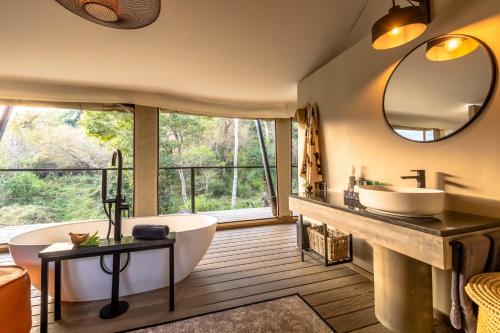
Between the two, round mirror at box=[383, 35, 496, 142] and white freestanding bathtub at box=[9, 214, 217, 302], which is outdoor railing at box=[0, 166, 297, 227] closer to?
white freestanding bathtub at box=[9, 214, 217, 302]

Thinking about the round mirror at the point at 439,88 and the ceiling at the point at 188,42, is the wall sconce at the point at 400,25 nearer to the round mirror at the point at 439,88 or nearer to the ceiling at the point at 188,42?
the round mirror at the point at 439,88

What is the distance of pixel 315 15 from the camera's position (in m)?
2.16

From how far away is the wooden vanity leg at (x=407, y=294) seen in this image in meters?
1.51

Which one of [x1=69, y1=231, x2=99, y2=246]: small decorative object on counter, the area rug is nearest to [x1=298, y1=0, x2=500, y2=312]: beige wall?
the area rug

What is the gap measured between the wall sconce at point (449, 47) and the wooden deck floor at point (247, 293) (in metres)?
1.87

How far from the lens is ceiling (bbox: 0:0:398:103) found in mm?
2020

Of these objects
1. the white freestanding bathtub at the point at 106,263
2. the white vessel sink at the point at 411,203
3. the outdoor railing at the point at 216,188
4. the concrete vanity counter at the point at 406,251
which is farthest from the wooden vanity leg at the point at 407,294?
the outdoor railing at the point at 216,188

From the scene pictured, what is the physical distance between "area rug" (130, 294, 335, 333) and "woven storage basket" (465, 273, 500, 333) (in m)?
0.86

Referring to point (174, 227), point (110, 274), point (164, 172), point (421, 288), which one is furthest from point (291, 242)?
point (164, 172)

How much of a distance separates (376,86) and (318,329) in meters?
1.98

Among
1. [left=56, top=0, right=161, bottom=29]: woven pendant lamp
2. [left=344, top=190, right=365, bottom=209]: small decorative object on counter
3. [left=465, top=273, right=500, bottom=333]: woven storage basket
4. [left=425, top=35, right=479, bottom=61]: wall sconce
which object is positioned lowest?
[left=465, top=273, right=500, bottom=333]: woven storage basket

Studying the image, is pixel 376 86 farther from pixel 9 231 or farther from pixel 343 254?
pixel 9 231

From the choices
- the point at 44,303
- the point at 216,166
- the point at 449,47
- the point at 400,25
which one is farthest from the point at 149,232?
the point at 216,166

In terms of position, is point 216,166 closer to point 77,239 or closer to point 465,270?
point 77,239
